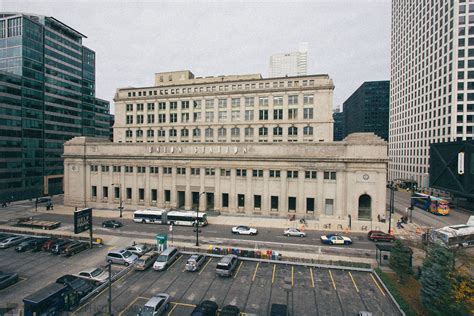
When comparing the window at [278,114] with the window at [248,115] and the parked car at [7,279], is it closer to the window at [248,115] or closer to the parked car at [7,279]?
the window at [248,115]

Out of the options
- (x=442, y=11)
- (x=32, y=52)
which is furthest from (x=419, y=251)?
(x=32, y=52)

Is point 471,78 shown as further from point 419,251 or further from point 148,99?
point 148,99

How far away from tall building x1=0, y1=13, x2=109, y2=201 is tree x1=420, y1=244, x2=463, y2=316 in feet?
294

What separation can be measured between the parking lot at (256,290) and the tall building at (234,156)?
18.7 metres

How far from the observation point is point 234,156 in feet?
179

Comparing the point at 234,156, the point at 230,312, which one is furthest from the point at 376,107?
the point at 230,312

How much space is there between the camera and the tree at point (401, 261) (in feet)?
82.6

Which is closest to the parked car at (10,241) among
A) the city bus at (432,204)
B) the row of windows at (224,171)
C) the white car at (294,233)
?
the row of windows at (224,171)

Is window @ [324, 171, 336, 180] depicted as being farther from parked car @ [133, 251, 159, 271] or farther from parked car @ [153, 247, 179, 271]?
parked car @ [133, 251, 159, 271]

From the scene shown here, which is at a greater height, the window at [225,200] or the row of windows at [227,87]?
the row of windows at [227,87]

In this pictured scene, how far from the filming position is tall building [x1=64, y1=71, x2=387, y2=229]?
49.8 m

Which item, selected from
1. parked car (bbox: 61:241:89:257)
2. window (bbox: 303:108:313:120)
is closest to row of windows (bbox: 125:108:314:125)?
window (bbox: 303:108:313:120)

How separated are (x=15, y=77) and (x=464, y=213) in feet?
398

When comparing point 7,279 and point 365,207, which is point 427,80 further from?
point 7,279
